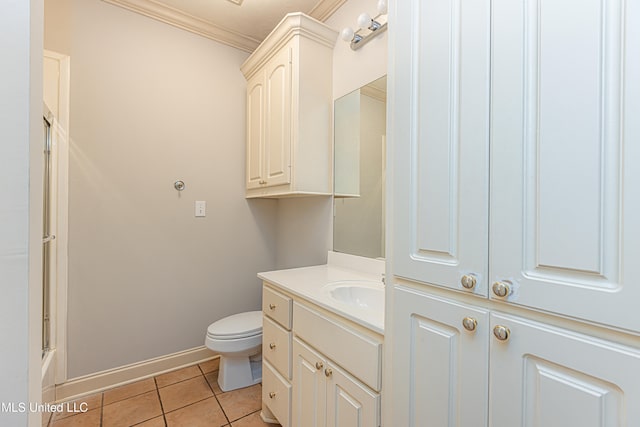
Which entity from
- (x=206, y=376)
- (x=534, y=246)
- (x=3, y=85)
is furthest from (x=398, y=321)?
(x=206, y=376)

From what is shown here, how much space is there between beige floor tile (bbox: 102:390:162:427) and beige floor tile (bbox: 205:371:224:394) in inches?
12.5

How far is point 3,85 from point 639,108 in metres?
1.10

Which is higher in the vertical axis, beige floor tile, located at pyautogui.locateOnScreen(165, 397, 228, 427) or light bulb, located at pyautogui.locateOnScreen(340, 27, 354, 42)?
light bulb, located at pyautogui.locateOnScreen(340, 27, 354, 42)

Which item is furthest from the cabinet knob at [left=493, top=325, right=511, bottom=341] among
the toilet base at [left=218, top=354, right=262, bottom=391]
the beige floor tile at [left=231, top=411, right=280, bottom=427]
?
the toilet base at [left=218, top=354, right=262, bottom=391]

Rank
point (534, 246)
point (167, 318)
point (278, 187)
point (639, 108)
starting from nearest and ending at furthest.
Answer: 1. point (639, 108)
2. point (534, 246)
3. point (278, 187)
4. point (167, 318)

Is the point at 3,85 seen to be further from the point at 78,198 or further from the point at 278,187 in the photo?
the point at 78,198

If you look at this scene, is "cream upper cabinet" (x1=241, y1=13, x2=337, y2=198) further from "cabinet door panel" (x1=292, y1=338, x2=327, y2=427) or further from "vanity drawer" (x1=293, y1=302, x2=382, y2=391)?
"cabinet door panel" (x1=292, y1=338, x2=327, y2=427)

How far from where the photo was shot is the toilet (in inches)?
71.3

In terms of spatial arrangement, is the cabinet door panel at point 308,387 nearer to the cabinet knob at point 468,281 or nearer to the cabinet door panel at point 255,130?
the cabinet knob at point 468,281

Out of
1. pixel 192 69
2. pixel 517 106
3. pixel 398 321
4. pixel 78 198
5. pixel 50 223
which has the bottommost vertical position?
pixel 398 321

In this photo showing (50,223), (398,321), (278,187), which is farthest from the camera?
(278,187)

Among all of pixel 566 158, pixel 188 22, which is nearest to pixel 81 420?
pixel 566 158

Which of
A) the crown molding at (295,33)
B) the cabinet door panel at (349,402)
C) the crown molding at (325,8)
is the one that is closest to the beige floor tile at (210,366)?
the cabinet door panel at (349,402)

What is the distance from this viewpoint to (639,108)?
0.46m
